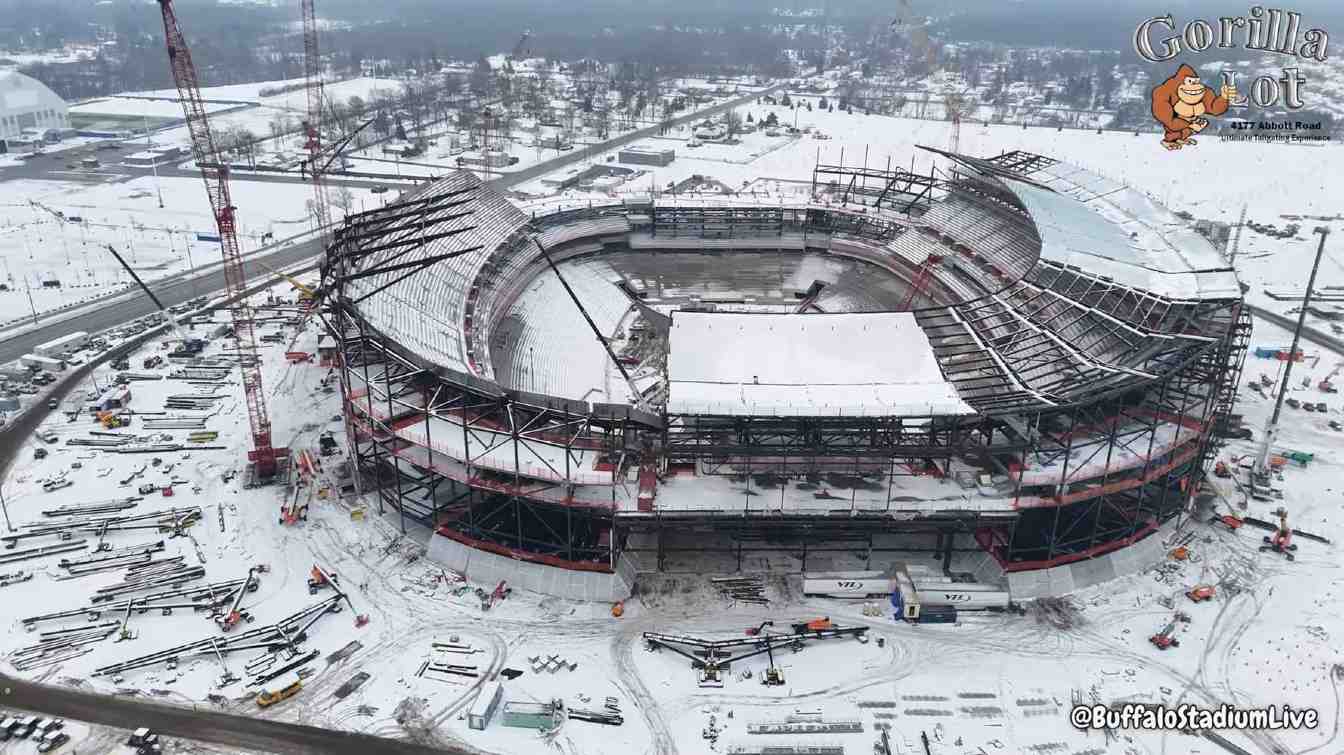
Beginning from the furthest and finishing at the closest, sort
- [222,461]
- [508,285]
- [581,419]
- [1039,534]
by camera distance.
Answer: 1. [508,285]
2. [222,461]
3. [1039,534]
4. [581,419]

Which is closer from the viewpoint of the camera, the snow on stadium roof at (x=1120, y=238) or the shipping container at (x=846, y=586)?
the shipping container at (x=846, y=586)

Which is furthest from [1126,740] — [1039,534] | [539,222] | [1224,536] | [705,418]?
[539,222]

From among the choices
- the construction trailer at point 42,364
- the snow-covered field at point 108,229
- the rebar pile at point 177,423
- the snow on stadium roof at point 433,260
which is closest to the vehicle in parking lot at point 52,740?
the snow on stadium roof at point 433,260

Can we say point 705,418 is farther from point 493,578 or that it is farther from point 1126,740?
point 1126,740

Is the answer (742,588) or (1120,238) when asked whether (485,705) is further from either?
(1120,238)

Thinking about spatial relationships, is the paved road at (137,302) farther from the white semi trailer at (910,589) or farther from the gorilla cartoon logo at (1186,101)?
the gorilla cartoon logo at (1186,101)

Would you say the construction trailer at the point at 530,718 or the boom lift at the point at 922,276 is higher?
the boom lift at the point at 922,276
